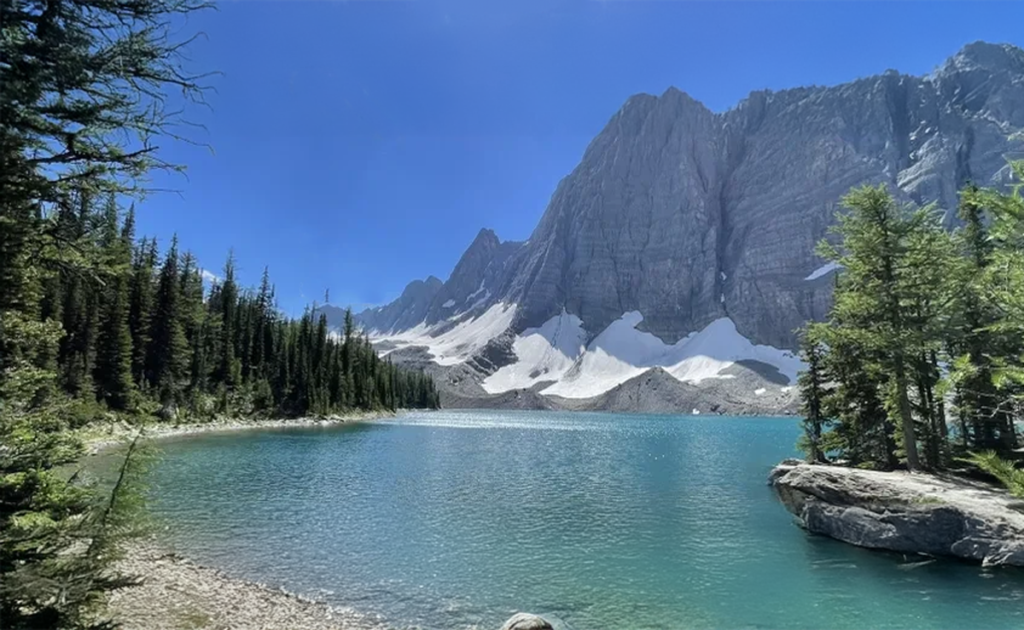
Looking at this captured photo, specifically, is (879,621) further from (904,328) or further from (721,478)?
(721,478)

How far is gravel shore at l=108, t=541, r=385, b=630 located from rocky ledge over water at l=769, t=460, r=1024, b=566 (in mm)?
14941

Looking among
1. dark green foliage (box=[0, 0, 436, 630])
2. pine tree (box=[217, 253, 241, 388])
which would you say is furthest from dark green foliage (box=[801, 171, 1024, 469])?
pine tree (box=[217, 253, 241, 388])

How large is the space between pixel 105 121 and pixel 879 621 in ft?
53.5

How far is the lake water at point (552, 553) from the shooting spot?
41.1 ft

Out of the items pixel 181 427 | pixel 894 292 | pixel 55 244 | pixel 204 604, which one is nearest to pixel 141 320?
pixel 181 427

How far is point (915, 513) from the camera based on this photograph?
52.6 ft

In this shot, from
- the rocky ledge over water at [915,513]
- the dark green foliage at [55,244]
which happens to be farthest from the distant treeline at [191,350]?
the rocky ledge over water at [915,513]

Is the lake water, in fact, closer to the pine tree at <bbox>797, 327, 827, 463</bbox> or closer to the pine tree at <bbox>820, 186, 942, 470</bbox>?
the pine tree at <bbox>797, 327, 827, 463</bbox>

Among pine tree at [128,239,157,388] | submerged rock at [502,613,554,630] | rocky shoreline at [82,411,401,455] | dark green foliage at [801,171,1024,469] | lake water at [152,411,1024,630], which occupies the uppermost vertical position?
pine tree at [128,239,157,388]

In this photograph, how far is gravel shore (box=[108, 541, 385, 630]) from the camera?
34.0 feet

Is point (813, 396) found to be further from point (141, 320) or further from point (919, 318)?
point (141, 320)

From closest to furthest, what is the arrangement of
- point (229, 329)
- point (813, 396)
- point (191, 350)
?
point (813, 396)
point (191, 350)
point (229, 329)

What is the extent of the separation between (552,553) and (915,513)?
1077 cm

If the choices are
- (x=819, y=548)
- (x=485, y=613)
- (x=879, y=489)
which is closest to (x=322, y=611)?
(x=485, y=613)
